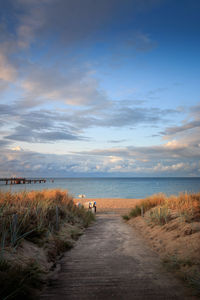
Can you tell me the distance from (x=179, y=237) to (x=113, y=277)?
129 inches

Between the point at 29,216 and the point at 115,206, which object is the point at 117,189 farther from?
the point at 29,216

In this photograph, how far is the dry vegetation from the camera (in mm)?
4836

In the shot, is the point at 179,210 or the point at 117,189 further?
the point at 117,189

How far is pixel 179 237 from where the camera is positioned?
6.98 m

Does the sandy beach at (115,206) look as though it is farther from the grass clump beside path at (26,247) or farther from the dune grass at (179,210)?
the grass clump beside path at (26,247)

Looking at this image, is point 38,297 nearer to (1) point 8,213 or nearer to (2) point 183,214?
(1) point 8,213

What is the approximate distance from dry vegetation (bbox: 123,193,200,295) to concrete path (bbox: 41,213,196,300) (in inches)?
11.8

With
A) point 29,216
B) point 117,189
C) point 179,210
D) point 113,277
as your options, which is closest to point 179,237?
point 179,210

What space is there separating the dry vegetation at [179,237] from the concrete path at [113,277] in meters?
0.30

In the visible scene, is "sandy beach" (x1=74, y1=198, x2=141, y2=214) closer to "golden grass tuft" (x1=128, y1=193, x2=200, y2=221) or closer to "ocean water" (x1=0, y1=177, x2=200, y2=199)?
"ocean water" (x1=0, y1=177, x2=200, y2=199)

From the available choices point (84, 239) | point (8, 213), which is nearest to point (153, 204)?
point (84, 239)

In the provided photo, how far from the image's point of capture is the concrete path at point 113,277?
12.4ft

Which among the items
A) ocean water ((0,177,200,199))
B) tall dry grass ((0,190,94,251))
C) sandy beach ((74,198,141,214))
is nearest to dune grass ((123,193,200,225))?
ocean water ((0,177,200,199))

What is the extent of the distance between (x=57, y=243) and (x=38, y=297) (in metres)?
3.14
